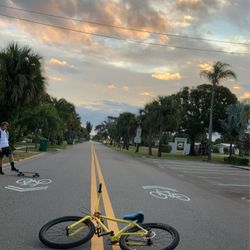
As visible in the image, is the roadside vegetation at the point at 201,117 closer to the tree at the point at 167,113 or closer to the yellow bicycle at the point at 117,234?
the tree at the point at 167,113

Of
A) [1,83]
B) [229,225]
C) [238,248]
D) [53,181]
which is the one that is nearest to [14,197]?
[53,181]

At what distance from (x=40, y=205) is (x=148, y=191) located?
4481 mm

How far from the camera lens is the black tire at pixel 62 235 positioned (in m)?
5.79

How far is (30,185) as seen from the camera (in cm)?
1271

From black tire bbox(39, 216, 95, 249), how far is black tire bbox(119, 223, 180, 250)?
544mm

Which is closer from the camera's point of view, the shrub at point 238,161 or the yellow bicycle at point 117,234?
the yellow bicycle at point 117,234

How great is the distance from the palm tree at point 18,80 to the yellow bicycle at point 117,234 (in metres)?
21.4

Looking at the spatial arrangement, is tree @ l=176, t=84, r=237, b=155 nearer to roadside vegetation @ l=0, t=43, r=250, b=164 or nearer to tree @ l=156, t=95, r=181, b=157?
roadside vegetation @ l=0, t=43, r=250, b=164

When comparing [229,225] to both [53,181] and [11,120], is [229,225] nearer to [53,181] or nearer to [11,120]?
[53,181]

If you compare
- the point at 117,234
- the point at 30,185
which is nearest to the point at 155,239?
the point at 117,234

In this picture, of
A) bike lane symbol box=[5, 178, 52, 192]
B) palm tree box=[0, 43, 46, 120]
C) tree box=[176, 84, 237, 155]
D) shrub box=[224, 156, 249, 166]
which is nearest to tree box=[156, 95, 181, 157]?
shrub box=[224, 156, 249, 166]

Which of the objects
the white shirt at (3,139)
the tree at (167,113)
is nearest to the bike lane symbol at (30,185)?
the white shirt at (3,139)

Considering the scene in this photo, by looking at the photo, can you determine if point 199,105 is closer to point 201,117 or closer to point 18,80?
point 201,117

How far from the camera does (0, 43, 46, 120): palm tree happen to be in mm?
26703
